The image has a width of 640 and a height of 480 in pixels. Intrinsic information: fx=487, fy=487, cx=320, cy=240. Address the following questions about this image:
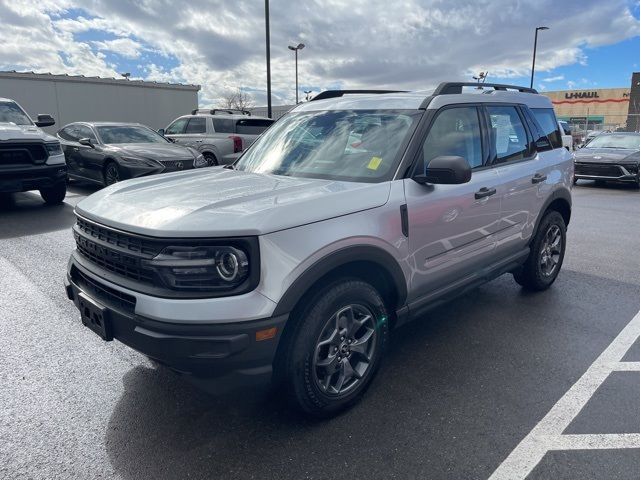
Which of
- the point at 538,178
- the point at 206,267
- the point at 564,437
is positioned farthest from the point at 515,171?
the point at 206,267

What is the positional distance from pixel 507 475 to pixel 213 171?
9.33 feet

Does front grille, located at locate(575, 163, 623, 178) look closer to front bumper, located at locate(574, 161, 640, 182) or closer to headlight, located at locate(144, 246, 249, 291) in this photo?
front bumper, located at locate(574, 161, 640, 182)

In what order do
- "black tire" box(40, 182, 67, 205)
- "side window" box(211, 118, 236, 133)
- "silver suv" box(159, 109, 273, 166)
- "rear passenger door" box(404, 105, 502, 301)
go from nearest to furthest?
"rear passenger door" box(404, 105, 502, 301) < "black tire" box(40, 182, 67, 205) < "silver suv" box(159, 109, 273, 166) < "side window" box(211, 118, 236, 133)

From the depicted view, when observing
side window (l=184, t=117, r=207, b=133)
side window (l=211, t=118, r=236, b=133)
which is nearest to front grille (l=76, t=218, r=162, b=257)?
side window (l=211, t=118, r=236, b=133)

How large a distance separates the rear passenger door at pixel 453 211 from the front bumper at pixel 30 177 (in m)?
7.42

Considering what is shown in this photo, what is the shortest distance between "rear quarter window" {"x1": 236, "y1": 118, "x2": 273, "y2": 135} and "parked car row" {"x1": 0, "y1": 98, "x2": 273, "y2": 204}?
0.10ft

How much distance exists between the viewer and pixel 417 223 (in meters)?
3.05

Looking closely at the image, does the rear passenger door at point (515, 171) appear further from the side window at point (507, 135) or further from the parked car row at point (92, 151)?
the parked car row at point (92, 151)

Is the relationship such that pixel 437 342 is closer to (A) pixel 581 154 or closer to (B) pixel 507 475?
(B) pixel 507 475

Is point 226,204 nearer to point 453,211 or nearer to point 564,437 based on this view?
point 453,211

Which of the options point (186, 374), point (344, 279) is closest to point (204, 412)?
point (186, 374)

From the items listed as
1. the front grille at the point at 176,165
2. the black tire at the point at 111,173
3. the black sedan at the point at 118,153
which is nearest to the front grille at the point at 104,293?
the black sedan at the point at 118,153

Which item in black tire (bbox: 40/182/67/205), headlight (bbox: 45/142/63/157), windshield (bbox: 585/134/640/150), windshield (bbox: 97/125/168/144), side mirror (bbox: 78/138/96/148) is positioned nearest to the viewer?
headlight (bbox: 45/142/63/157)

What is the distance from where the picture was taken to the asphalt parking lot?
2410mm
